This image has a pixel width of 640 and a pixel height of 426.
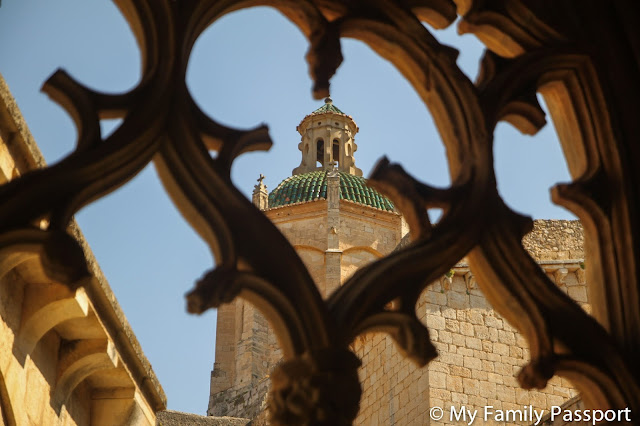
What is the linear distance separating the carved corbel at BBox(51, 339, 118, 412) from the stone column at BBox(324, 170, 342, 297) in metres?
25.1

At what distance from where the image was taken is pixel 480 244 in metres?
2.60

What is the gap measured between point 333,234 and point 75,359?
26902 millimetres

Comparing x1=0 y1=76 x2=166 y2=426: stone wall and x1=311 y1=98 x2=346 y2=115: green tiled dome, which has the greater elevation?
x1=311 y1=98 x2=346 y2=115: green tiled dome

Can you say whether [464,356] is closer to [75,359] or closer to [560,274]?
[560,274]

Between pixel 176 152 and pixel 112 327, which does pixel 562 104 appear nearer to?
pixel 176 152

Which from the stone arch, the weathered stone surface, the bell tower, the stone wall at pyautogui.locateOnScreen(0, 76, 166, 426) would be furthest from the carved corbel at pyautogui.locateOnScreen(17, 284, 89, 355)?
the bell tower

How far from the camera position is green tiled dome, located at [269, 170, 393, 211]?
35.5m

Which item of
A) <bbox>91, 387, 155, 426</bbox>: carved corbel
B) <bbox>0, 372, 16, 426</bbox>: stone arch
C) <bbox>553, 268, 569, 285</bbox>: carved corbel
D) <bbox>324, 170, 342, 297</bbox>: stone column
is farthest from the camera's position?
<bbox>324, 170, 342, 297</bbox>: stone column

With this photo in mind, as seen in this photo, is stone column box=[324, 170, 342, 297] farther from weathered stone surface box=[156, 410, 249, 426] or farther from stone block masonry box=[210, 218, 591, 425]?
weathered stone surface box=[156, 410, 249, 426]

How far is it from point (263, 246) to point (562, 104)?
1.04 m

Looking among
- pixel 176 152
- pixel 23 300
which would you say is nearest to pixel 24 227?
pixel 176 152

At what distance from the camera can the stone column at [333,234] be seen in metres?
32.6

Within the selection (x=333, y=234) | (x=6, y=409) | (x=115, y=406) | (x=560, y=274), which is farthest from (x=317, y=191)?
(x=6, y=409)

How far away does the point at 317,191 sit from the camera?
35469 mm
